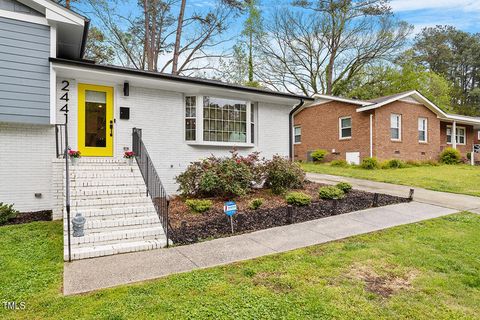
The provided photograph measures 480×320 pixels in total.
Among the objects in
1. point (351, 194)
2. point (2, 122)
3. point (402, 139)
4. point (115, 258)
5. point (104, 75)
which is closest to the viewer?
point (115, 258)

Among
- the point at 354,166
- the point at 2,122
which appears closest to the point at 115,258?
the point at 2,122

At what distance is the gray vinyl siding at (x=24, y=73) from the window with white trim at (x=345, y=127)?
625 inches

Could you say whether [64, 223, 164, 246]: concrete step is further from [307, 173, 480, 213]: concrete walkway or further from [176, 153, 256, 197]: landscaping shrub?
[307, 173, 480, 213]: concrete walkway

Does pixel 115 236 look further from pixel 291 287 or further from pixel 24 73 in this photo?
pixel 24 73

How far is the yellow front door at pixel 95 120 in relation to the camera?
7.84 metres

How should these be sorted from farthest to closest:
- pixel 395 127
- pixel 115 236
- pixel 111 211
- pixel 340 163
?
pixel 395 127
pixel 340 163
pixel 111 211
pixel 115 236

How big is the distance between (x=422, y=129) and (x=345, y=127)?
5.17 m

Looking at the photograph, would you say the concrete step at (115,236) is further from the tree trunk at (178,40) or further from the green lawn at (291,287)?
the tree trunk at (178,40)

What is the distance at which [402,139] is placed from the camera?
1833 centimetres

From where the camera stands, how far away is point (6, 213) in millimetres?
6574

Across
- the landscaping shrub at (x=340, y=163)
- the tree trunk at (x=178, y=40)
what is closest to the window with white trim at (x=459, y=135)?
the landscaping shrub at (x=340, y=163)

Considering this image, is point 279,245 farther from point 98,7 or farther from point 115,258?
point 98,7

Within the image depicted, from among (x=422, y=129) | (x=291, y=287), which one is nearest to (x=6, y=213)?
(x=291, y=287)

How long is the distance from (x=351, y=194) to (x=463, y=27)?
44.9 meters
